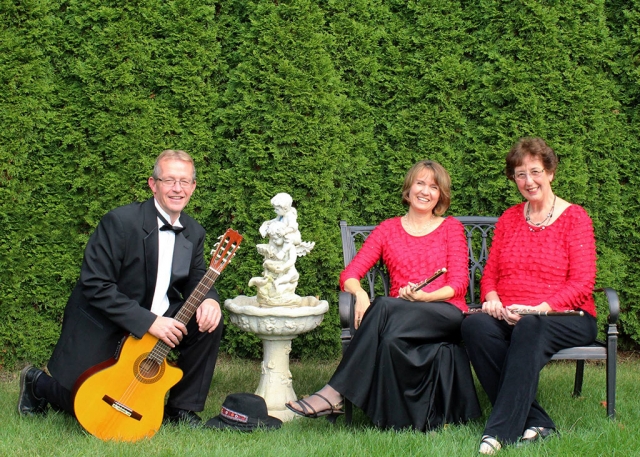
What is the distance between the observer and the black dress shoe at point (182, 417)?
12.3 feet

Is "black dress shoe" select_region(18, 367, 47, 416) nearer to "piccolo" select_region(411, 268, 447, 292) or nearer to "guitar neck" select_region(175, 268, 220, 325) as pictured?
"guitar neck" select_region(175, 268, 220, 325)

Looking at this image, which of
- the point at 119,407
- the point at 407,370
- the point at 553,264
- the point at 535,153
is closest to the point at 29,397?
the point at 119,407

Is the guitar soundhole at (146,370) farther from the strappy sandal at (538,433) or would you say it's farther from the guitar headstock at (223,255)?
the strappy sandal at (538,433)

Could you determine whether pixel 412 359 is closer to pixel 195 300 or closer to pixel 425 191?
pixel 425 191

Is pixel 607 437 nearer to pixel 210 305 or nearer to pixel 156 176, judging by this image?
pixel 210 305

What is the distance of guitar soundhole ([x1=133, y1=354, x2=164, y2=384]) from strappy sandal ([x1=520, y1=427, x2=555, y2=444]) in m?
1.85

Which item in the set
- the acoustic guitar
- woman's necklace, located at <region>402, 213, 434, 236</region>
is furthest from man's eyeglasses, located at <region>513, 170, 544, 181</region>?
the acoustic guitar

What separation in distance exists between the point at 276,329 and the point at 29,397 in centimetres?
143

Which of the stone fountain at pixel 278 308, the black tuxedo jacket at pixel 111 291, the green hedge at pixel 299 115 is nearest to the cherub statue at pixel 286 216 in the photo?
the stone fountain at pixel 278 308

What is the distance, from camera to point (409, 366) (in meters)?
3.62

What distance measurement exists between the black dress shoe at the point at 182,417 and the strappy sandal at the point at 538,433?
1693 mm

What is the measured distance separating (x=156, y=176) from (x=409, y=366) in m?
1.72

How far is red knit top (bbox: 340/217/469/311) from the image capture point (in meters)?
3.97

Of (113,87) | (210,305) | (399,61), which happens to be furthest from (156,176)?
(399,61)
